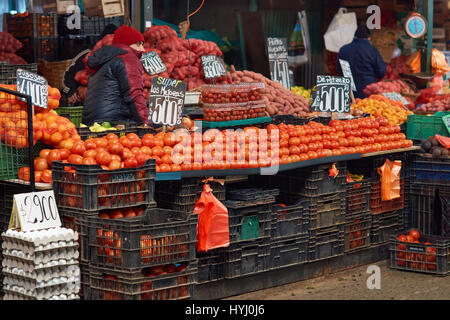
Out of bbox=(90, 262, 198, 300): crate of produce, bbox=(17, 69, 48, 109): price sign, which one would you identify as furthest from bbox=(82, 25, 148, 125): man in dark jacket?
bbox=(90, 262, 198, 300): crate of produce

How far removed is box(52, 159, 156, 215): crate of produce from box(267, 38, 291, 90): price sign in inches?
270

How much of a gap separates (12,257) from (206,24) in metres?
9.03

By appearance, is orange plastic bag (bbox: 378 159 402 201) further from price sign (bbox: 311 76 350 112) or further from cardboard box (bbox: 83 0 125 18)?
cardboard box (bbox: 83 0 125 18)

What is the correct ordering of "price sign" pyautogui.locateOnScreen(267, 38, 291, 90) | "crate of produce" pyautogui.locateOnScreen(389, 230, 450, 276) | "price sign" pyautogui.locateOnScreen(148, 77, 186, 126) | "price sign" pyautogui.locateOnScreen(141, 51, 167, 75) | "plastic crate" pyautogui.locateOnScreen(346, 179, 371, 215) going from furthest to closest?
"price sign" pyautogui.locateOnScreen(267, 38, 291, 90)
"price sign" pyautogui.locateOnScreen(141, 51, 167, 75)
"plastic crate" pyautogui.locateOnScreen(346, 179, 371, 215)
"crate of produce" pyautogui.locateOnScreen(389, 230, 450, 276)
"price sign" pyautogui.locateOnScreen(148, 77, 186, 126)

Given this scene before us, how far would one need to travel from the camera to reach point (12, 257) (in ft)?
21.0

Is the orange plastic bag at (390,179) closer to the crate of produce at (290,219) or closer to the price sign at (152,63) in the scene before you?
the crate of produce at (290,219)

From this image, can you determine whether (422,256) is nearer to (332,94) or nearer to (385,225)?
(385,225)

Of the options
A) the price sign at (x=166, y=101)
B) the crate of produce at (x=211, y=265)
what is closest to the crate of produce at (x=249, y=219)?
the crate of produce at (x=211, y=265)

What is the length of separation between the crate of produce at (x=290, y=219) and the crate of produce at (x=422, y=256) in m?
1.17

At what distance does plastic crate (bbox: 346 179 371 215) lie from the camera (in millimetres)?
8555

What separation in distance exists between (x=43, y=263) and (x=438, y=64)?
30.8ft

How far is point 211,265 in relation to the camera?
7.28m

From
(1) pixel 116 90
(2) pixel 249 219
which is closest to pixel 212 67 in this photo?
(1) pixel 116 90
